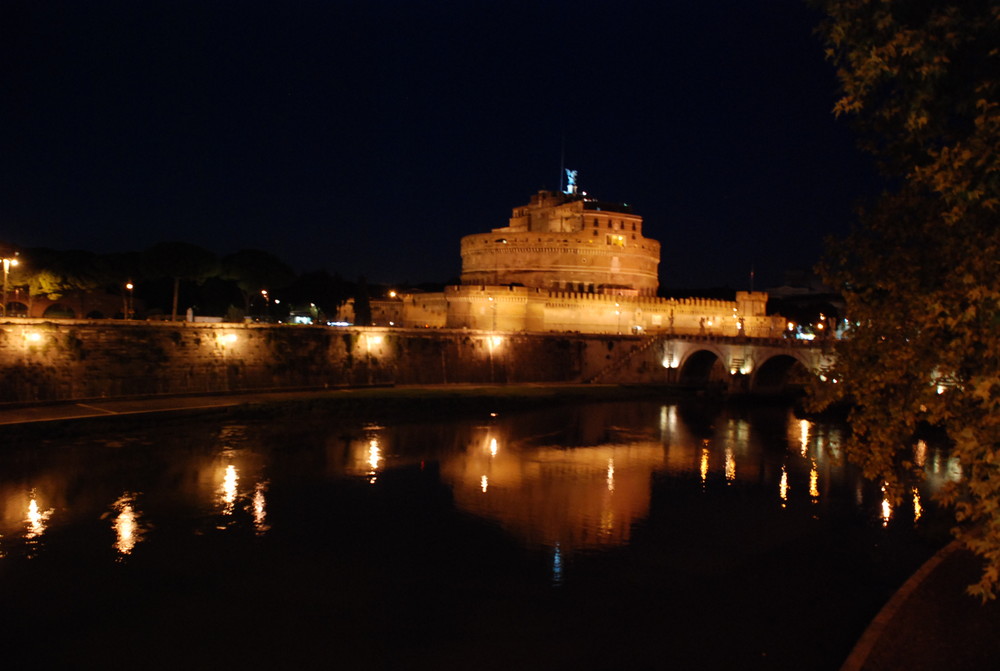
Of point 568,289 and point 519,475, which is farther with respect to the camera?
point 568,289

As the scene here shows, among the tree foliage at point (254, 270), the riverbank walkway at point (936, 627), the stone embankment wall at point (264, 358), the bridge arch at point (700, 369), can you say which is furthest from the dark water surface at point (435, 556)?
the bridge arch at point (700, 369)

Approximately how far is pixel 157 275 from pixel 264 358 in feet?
26.0

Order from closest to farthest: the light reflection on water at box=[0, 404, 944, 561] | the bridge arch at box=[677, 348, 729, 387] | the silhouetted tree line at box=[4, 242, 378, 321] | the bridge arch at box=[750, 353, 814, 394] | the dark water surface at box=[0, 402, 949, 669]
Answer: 1. the dark water surface at box=[0, 402, 949, 669]
2. the light reflection on water at box=[0, 404, 944, 561]
3. the silhouetted tree line at box=[4, 242, 378, 321]
4. the bridge arch at box=[750, 353, 814, 394]
5. the bridge arch at box=[677, 348, 729, 387]

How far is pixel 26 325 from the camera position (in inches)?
988

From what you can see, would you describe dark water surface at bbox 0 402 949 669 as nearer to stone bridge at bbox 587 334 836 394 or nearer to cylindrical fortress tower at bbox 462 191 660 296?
stone bridge at bbox 587 334 836 394

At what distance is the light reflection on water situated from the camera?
14766 mm

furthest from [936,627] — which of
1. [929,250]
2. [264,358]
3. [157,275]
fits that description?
[157,275]

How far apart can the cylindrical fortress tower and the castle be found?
0.22 ft

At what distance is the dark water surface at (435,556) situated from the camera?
9.59 meters

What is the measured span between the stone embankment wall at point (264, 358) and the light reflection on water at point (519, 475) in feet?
18.2

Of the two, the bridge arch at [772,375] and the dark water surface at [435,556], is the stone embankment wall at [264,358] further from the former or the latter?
the bridge arch at [772,375]

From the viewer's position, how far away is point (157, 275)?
35.5 m

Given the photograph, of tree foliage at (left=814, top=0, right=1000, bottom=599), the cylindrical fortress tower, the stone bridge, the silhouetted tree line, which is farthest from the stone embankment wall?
tree foliage at (left=814, top=0, right=1000, bottom=599)

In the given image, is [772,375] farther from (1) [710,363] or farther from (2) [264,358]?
(2) [264,358]
